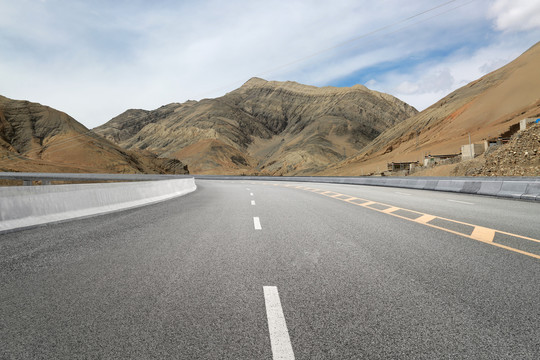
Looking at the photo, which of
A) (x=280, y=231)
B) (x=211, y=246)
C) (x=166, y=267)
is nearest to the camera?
(x=166, y=267)

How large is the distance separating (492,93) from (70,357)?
92882 mm

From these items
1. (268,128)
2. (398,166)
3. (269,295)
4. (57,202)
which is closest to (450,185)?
(57,202)

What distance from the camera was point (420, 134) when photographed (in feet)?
290

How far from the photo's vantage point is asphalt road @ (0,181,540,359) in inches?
114

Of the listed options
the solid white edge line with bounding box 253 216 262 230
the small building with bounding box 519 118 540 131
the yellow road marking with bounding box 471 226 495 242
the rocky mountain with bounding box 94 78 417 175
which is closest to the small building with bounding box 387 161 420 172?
the small building with bounding box 519 118 540 131

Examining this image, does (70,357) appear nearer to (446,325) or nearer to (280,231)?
(446,325)

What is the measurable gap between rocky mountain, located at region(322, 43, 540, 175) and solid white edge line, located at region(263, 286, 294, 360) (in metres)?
70.1

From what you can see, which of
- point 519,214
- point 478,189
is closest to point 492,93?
point 478,189

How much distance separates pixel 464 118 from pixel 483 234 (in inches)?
3204

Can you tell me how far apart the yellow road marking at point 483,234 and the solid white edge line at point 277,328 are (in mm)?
4677

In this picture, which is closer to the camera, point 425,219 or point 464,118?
point 425,219

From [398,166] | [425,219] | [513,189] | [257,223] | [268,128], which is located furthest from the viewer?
[268,128]

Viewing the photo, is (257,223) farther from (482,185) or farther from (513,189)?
(482,185)

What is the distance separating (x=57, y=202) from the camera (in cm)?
973
